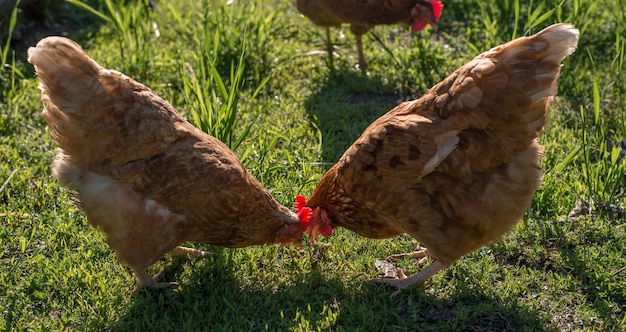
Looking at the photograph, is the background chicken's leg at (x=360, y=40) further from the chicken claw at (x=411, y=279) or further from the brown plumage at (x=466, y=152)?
the chicken claw at (x=411, y=279)

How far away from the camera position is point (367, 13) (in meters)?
5.84

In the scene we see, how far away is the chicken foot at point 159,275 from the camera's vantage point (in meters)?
3.74

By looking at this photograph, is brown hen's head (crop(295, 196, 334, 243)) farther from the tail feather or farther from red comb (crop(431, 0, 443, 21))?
red comb (crop(431, 0, 443, 21))

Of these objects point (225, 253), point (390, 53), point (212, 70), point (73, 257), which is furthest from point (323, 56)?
point (73, 257)

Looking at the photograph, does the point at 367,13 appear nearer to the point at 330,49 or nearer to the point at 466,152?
the point at 330,49

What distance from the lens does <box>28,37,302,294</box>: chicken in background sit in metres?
3.49

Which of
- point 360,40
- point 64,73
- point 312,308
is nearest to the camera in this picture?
point 64,73

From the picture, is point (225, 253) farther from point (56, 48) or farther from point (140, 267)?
point (56, 48)

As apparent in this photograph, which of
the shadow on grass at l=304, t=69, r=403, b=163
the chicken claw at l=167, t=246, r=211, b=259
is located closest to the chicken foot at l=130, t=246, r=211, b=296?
the chicken claw at l=167, t=246, r=211, b=259

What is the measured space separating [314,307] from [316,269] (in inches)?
11.5

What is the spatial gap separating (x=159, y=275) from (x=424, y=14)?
3.36m

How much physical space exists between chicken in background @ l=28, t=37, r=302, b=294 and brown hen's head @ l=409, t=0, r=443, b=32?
115 inches

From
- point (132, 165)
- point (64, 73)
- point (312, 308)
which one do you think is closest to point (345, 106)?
point (312, 308)

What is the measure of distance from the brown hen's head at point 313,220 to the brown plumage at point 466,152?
0.90ft
